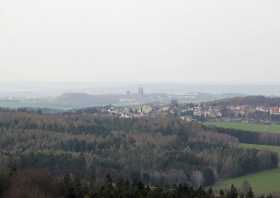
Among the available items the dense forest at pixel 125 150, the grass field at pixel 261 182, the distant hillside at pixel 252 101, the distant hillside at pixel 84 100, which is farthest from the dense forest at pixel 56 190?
the distant hillside at pixel 84 100

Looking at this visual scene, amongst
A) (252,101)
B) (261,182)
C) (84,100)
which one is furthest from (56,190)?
(84,100)

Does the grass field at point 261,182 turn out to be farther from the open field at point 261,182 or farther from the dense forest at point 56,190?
the dense forest at point 56,190

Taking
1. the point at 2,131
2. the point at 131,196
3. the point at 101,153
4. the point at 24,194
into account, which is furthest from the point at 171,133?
the point at 24,194

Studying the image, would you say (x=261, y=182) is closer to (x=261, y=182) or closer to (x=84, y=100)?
(x=261, y=182)

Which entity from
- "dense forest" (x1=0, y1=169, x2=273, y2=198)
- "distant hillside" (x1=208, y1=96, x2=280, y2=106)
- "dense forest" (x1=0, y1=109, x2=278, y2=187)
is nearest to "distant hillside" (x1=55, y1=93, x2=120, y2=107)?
"distant hillside" (x1=208, y1=96, x2=280, y2=106)

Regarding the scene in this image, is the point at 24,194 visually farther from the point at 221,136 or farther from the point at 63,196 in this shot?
the point at 221,136
